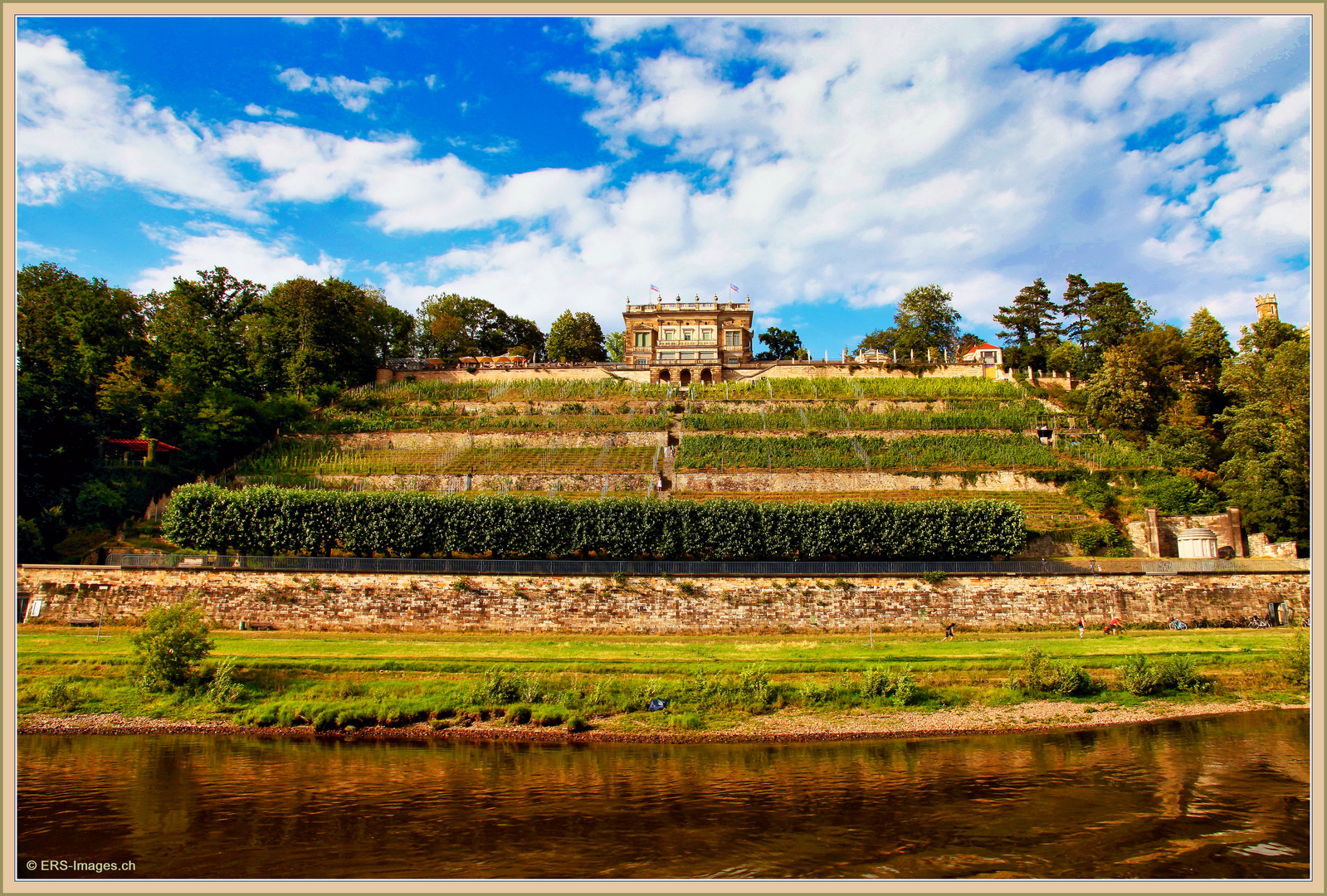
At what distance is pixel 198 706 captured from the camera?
21.8 m

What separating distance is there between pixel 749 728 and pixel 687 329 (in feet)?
197

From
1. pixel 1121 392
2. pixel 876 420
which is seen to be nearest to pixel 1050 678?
pixel 876 420

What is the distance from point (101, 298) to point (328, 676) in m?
39.9

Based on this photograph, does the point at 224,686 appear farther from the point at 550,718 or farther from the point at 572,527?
the point at 572,527

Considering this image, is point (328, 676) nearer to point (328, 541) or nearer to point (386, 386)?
point (328, 541)

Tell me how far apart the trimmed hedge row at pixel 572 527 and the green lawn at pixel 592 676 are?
205 inches

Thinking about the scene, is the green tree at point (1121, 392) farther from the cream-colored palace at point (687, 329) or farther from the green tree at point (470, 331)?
the green tree at point (470, 331)

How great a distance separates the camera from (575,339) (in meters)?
82.0

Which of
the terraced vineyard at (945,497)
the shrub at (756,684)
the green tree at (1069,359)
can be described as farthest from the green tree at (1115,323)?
the shrub at (756,684)

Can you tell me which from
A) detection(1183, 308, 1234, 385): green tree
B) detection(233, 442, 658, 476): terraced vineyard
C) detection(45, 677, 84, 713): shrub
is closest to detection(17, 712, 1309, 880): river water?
detection(45, 677, 84, 713): shrub

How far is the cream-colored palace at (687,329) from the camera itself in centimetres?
7519

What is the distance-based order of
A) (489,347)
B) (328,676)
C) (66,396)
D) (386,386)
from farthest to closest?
→ (489,347) → (386,386) → (66,396) → (328,676)

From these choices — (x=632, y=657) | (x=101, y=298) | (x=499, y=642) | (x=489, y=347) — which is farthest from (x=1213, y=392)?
(x=101, y=298)

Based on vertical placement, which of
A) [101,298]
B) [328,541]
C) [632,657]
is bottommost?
[632,657]
